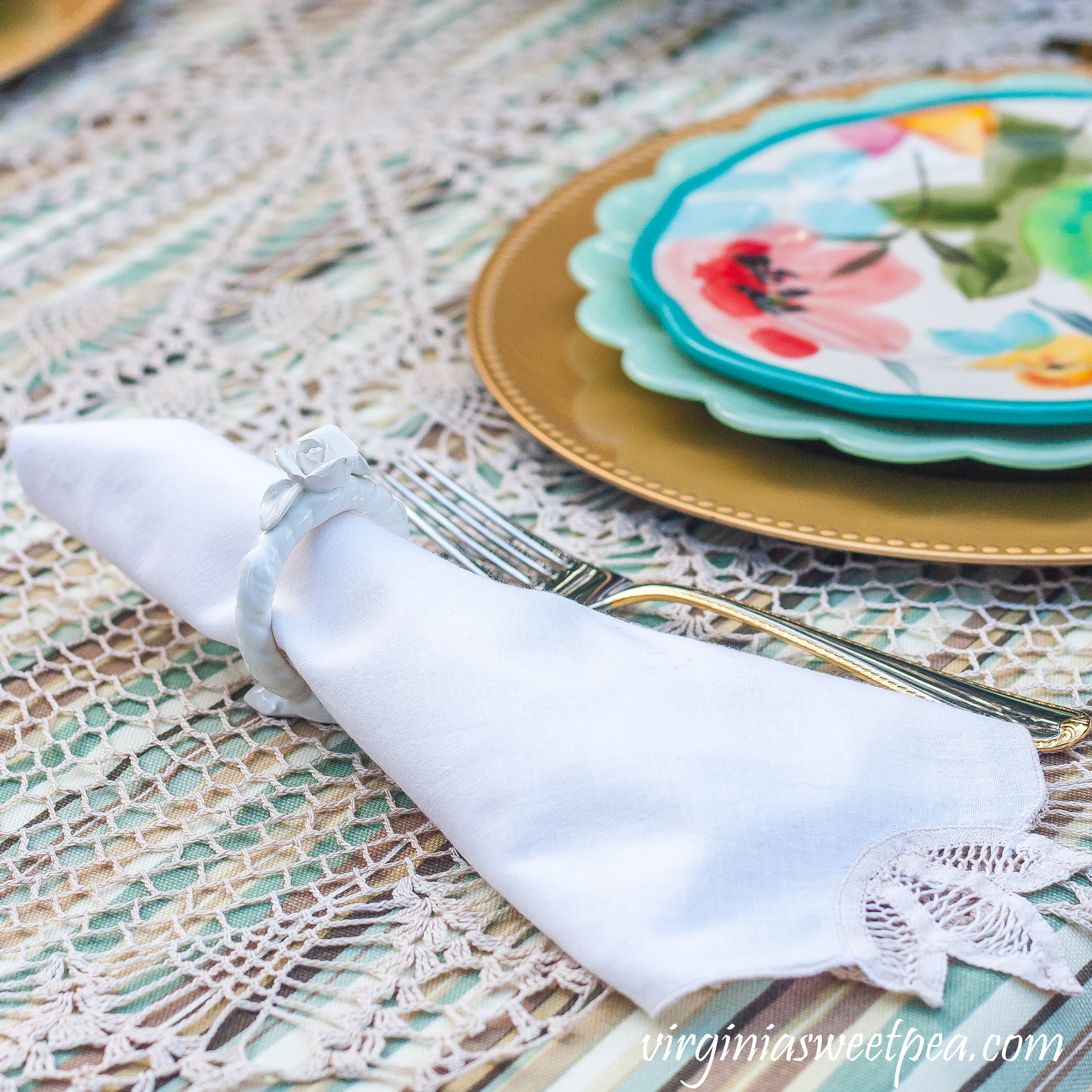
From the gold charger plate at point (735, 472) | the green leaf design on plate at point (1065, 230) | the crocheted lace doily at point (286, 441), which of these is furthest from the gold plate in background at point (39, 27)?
the green leaf design on plate at point (1065, 230)

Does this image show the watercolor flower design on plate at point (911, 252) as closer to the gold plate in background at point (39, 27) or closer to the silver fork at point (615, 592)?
the silver fork at point (615, 592)

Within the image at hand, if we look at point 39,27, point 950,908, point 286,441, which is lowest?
point 950,908

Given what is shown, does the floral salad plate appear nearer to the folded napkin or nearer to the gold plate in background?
the folded napkin

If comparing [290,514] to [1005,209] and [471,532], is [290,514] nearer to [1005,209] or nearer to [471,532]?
[471,532]

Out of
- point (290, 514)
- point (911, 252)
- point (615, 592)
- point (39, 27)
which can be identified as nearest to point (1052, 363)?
point (911, 252)

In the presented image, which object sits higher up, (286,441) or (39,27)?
(39,27)

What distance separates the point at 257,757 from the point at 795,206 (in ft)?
→ 1.63

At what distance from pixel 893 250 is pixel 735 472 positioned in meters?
0.24

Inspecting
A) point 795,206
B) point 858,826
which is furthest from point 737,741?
point 795,206

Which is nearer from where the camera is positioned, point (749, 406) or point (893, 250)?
point (749, 406)

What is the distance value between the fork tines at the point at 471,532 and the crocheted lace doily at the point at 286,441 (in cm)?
4

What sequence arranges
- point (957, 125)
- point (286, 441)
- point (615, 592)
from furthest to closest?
point (957, 125) < point (286, 441) < point (615, 592)

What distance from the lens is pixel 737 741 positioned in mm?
374

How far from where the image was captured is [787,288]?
628 mm
